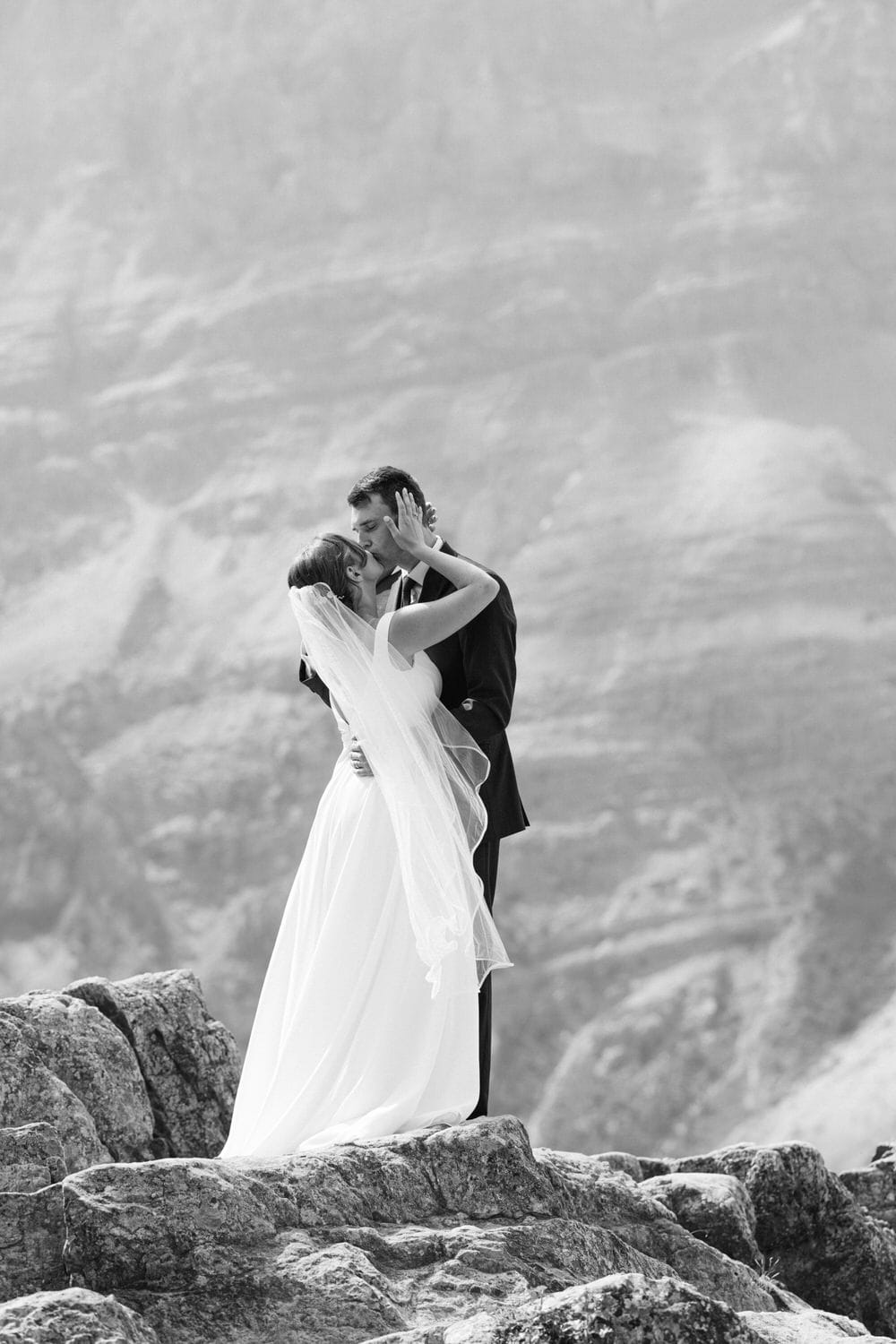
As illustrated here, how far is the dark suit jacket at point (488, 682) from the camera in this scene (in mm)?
7816

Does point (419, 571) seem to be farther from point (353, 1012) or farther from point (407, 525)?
point (353, 1012)

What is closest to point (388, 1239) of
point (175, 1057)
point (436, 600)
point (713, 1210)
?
point (713, 1210)

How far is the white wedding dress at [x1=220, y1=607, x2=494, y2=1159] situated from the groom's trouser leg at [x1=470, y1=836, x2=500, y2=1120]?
11 centimetres

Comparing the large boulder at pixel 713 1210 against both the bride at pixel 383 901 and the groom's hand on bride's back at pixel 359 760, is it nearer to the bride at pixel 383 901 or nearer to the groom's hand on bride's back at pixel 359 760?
the bride at pixel 383 901

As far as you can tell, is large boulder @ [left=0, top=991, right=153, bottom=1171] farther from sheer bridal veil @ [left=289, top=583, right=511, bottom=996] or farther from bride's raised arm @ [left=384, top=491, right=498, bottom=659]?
bride's raised arm @ [left=384, top=491, right=498, bottom=659]

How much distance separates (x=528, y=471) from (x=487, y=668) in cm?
11325

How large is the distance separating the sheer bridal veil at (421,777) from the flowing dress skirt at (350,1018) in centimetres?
15

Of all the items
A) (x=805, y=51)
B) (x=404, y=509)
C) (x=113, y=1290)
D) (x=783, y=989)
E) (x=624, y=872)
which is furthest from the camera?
(x=805, y=51)

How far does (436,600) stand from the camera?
7730 millimetres

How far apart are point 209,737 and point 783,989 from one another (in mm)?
35977

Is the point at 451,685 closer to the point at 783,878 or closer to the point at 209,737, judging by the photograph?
the point at 783,878

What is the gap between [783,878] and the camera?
9819 centimetres

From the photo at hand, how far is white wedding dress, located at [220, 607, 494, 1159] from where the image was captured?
751 centimetres

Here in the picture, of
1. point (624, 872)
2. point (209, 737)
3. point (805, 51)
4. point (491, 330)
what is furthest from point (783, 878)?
point (805, 51)
